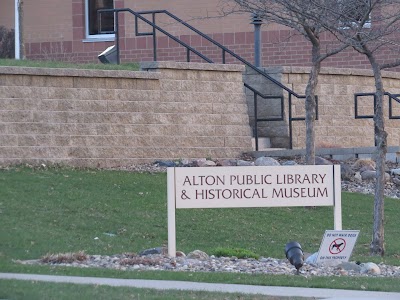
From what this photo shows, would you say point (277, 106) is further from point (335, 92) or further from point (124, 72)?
point (124, 72)

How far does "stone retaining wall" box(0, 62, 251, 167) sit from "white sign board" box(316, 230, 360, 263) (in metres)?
6.92

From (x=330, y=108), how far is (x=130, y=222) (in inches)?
346

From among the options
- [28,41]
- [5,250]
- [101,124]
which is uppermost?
[28,41]

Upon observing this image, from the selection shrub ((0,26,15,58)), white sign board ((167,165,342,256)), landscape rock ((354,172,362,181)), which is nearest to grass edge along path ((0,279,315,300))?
white sign board ((167,165,342,256))

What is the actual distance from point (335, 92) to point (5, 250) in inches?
465

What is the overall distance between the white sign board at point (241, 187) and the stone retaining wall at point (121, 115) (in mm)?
5432

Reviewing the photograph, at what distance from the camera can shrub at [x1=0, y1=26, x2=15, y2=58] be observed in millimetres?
27344

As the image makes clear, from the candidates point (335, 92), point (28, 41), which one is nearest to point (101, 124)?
point (335, 92)

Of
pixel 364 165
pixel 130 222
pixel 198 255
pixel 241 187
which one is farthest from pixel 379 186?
pixel 364 165

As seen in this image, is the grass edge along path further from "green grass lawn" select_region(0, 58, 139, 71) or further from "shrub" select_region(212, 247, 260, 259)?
→ "green grass lawn" select_region(0, 58, 139, 71)

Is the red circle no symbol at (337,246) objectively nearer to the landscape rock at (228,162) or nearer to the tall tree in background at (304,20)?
the tall tree in background at (304,20)

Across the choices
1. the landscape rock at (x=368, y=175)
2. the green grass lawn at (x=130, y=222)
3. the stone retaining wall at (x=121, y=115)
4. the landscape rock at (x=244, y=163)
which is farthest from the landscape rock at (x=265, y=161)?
the landscape rock at (x=368, y=175)

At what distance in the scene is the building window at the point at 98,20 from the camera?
28161 mm

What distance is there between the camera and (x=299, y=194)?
12867 mm
